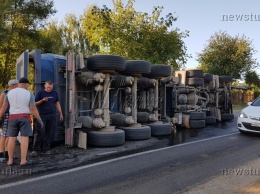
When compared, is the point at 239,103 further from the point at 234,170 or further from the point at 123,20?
the point at 234,170

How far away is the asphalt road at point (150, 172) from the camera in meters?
3.82

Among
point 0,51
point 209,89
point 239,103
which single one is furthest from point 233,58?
point 0,51

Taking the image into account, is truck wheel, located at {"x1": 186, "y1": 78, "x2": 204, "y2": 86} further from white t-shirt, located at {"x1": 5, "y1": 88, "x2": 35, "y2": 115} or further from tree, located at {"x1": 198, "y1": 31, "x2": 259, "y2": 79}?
tree, located at {"x1": 198, "y1": 31, "x2": 259, "y2": 79}

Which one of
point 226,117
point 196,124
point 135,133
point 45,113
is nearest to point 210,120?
point 196,124

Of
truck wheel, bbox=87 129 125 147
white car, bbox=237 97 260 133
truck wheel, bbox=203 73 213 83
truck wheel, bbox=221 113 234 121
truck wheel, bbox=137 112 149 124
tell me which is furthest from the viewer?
truck wheel, bbox=221 113 234 121

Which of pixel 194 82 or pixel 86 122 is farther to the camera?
pixel 194 82

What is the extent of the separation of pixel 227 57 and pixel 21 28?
22.2 m

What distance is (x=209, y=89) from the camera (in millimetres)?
12508

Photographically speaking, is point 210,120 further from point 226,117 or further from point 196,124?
point 226,117

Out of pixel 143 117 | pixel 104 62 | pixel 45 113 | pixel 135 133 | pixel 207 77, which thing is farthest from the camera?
pixel 207 77

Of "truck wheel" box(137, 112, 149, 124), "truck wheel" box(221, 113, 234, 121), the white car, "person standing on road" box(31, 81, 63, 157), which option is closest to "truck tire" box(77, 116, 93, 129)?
"person standing on road" box(31, 81, 63, 157)

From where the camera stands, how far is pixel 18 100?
193 inches

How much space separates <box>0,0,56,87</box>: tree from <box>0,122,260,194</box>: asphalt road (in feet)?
50.7

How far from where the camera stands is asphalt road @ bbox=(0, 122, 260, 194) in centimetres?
382
